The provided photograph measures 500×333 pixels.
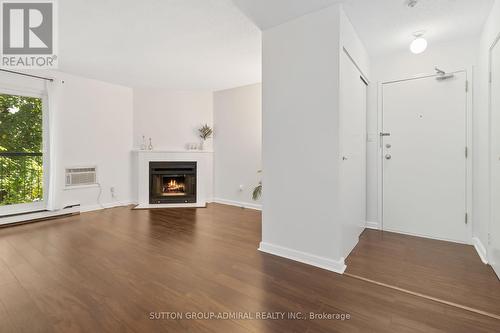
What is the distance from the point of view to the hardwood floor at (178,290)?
149 centimetres

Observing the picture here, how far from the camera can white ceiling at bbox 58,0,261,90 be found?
2.36m

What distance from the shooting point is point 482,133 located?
2.50 m

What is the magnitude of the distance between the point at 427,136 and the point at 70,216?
5.59m

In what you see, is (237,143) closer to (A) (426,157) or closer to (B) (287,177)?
(B) (287,177)

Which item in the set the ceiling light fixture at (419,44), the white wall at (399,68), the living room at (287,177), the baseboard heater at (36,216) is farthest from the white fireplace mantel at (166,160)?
the ceiling light fixture at (419,44)

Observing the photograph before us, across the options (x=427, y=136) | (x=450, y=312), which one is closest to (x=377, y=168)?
(x=427, y=136)

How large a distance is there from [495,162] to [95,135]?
5728mm

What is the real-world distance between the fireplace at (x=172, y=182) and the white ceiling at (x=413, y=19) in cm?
388

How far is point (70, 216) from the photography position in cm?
415

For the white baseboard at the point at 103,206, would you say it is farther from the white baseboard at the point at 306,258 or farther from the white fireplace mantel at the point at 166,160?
the white baseboard at the point at 306,258

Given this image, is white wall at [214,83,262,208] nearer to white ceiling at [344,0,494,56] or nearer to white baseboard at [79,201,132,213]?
white baseboard at [79,201,132,213]

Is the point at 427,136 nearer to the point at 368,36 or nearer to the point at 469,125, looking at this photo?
the point at 469,125

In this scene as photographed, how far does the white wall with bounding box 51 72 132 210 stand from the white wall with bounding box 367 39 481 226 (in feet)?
15.2

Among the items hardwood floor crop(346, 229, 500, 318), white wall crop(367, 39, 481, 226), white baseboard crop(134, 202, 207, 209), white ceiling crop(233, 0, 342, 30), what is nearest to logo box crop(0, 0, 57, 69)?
white ceiling crop(233, 0, 342, 30)
